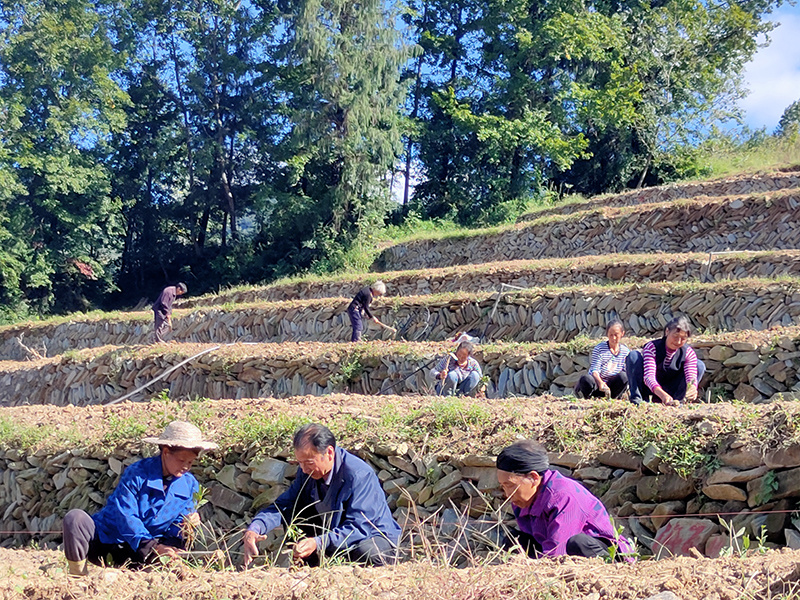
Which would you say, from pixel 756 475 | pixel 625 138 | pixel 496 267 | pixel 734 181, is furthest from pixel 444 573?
pixel 625 138

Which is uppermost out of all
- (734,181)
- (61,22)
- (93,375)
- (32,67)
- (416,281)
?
(61,22)

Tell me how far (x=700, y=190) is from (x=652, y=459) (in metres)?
18.3

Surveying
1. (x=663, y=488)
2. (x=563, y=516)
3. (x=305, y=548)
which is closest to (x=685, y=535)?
(x=663, y=488)

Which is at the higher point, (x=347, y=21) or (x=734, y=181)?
(x=347, y=21)

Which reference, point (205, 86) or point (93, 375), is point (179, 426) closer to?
point (93, 375)

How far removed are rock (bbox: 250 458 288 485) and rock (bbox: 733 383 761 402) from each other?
190 inches

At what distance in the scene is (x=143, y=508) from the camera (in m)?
4.53

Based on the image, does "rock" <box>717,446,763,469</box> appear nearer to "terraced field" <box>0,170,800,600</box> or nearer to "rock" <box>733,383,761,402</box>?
"terraced field" <box>0,170,800,600</box>

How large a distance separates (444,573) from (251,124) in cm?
3196

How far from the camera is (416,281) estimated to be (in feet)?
55.3

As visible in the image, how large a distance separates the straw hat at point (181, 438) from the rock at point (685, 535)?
9.15 ft

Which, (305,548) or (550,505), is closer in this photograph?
(550,505)

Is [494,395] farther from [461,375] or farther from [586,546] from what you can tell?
[586,546]

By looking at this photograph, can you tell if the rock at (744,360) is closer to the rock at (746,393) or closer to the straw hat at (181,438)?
the rock at (746,393)
